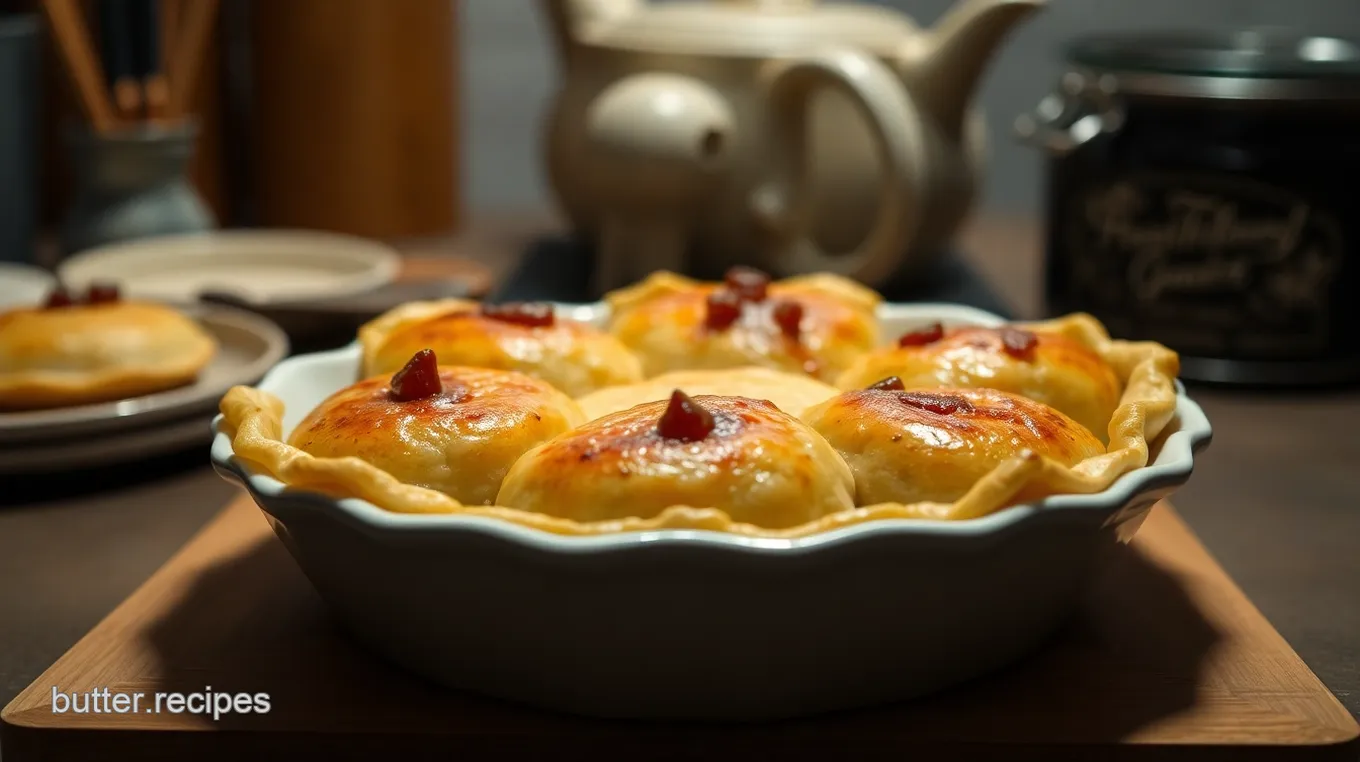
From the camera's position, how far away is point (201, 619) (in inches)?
37.7

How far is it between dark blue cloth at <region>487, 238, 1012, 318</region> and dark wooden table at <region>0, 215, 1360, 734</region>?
40 cm

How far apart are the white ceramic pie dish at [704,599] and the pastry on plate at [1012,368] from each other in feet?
0.64

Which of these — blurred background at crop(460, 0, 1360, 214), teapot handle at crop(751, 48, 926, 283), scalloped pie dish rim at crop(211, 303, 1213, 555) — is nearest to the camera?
scalloped pie dish rim at crop(211, 303, 1213, 555)

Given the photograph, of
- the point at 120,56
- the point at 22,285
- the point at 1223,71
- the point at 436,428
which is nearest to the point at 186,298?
the point at 22,285

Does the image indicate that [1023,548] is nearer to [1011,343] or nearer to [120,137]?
[1011,343]

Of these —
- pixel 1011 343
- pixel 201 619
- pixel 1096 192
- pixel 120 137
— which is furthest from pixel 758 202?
pixel 201 619

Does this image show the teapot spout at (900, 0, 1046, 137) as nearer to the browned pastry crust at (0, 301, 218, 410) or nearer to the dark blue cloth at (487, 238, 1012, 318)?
the dark blue cloth at (487, 238, 1012, 318)

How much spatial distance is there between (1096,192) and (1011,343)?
549 millimetres

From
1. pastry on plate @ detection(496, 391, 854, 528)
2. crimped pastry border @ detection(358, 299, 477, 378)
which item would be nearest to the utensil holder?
crimped pastry border @ detection(358, 299, 477, 378)

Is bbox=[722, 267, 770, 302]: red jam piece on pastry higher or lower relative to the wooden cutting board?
higher

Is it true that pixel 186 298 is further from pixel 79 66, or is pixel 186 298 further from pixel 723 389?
pixel 723 389

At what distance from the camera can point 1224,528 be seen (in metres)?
1.24

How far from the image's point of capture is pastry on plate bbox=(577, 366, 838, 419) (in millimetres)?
1043

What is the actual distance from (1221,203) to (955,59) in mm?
421
